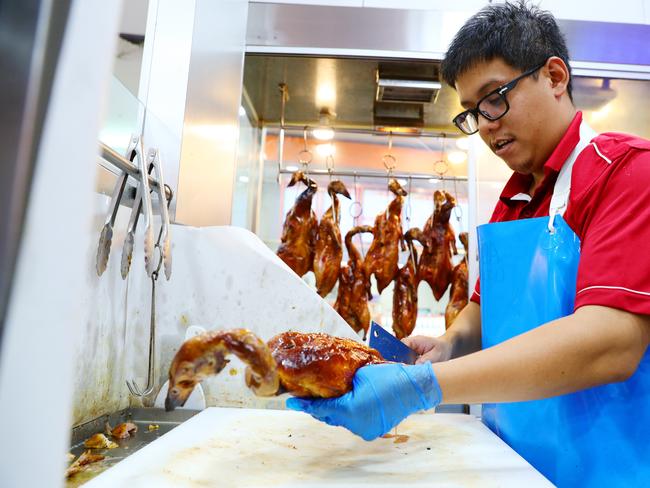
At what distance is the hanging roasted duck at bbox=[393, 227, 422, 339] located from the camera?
3.54 m

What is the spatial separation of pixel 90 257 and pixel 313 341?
0.75 m

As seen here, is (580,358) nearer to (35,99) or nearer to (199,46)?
(35,99)

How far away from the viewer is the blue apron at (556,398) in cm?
122

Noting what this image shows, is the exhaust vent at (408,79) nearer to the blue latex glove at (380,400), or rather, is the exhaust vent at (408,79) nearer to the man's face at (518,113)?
the man's face at (518,113)

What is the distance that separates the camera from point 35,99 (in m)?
0.33

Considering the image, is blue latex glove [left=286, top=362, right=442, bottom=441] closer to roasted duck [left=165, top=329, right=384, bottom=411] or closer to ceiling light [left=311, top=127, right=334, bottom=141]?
roasted duck [left=165, top=329, right=384, bottom=411]

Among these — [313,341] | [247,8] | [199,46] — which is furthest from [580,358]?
[247,8]

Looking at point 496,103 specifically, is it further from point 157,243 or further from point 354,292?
point 354,292

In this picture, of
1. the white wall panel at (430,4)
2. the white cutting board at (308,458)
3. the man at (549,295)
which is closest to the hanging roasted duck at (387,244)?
the white wall panel at (430,4)

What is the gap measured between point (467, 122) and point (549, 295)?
31.7 inches

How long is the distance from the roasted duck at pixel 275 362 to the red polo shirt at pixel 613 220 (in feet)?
2.08

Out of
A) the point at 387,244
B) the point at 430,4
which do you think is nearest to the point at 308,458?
the point at 387,244

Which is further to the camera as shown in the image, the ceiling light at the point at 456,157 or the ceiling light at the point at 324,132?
the ceiling light at the point at 456,157

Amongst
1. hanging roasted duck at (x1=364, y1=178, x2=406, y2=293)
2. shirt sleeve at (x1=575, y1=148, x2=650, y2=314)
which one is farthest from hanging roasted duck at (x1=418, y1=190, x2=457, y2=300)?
shirt sleeve at (x1=575, y1=148, x2=650, y2=314)
